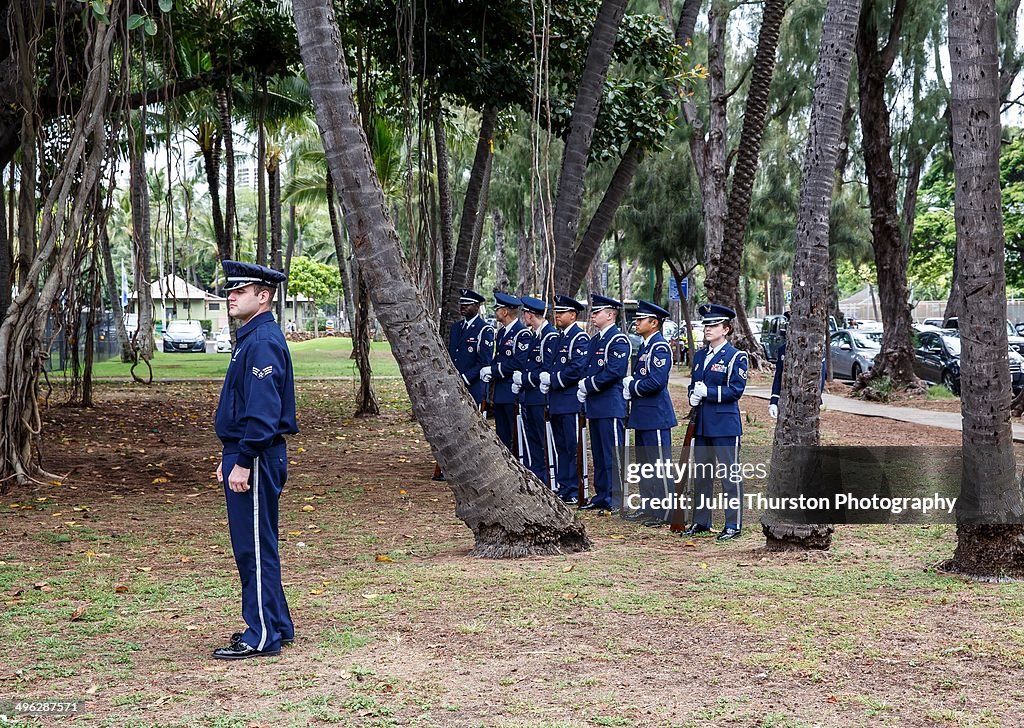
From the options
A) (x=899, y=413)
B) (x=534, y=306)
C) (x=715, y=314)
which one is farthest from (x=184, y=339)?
(x=715, y=314)

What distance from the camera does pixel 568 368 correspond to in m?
10.5

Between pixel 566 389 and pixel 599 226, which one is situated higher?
pixel 599 226

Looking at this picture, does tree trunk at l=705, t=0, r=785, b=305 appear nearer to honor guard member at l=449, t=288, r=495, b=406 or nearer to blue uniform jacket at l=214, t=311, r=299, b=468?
honor guard member at l=449, t=288, r=495, b=406

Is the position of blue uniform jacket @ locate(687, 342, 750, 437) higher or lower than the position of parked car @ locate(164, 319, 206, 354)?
lower

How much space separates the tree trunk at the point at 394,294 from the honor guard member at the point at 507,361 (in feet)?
11.6

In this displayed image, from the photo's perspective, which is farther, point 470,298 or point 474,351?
point 470,298

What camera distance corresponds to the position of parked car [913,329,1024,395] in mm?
24141

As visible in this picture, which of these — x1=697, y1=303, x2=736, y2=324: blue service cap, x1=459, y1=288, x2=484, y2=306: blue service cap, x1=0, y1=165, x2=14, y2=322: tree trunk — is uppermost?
x1=0, y1=165, x2=14, y2=322: tree trunk

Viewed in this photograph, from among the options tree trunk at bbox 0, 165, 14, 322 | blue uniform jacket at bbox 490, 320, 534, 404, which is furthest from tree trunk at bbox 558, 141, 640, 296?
tree trunk at bbox 0, 165, 14, 322

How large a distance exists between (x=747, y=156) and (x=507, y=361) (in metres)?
6.95

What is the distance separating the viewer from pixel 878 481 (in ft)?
36.0

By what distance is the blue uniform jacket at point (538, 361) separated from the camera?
35.6ft

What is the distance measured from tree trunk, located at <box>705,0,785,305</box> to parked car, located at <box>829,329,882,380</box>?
1241 cm

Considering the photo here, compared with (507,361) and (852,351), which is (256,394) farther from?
(852,351)
